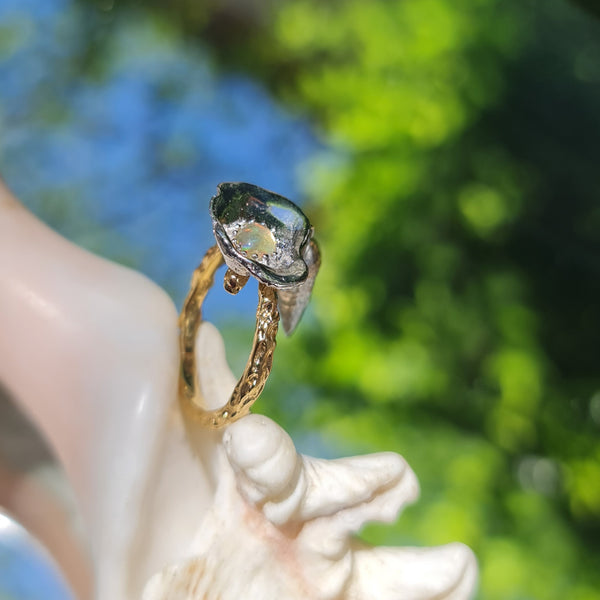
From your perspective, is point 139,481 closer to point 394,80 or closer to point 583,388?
point 583,388

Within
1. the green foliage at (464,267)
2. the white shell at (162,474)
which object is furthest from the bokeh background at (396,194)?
the white shell at (162,474)

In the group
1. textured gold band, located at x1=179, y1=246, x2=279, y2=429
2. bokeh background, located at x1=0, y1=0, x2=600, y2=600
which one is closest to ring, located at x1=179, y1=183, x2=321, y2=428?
textured gold band, located at x1=179, y1=246, x2=279, y2=429

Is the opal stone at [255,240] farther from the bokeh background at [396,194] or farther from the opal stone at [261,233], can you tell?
the bokeh background at [396,194]

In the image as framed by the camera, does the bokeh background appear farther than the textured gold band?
Yes

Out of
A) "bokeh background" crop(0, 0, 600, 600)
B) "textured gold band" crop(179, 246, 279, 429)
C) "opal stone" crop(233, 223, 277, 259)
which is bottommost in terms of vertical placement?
"bokeh background" crop(0, 0, 600, 600)

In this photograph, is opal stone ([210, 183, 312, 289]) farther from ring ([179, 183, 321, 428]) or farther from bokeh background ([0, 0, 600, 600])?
bokeh background ([0, 0, 600, 600])

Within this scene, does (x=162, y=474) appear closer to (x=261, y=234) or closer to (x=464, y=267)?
(x=261, y=234)

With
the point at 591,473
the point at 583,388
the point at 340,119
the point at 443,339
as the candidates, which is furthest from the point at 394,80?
the point at 591,473

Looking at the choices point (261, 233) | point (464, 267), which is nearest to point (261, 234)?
point (261, 233)
